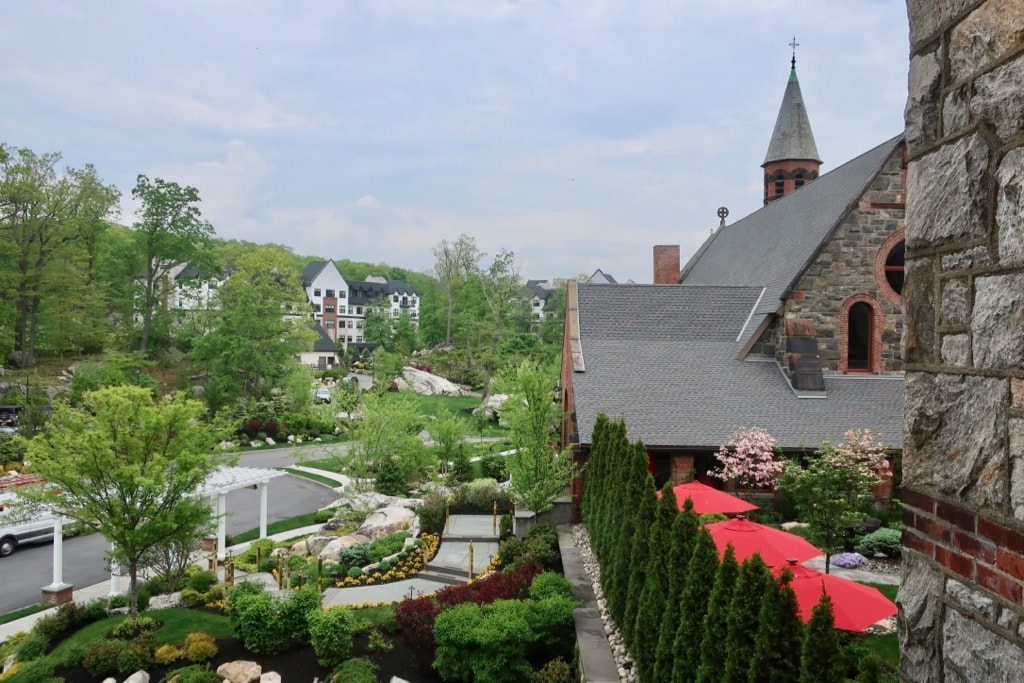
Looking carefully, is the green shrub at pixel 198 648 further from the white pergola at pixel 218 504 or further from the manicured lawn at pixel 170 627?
the white pergola at pixel 218 504

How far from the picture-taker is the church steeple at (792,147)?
3709 cm

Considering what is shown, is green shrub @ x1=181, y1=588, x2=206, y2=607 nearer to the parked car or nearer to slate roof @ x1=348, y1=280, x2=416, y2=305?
the parked car

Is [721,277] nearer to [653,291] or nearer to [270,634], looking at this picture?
[653,291]

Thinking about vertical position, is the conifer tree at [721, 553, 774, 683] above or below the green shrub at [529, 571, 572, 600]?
above

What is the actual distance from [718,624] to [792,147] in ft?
119

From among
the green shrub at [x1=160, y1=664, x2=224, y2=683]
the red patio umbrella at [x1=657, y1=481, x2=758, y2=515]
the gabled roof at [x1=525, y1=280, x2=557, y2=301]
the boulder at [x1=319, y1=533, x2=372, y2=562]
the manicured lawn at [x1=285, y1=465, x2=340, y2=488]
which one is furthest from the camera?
the gabled roof at [x1=525, y1=280, x2=557, y2=301]

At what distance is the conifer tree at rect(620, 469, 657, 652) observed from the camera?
31.2 ft

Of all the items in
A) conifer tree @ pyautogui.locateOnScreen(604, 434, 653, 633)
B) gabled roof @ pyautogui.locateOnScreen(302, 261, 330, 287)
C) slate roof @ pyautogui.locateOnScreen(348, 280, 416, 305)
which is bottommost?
conifer tree @ pyautogui.locateOnScreen(604, 434, 653, 633)

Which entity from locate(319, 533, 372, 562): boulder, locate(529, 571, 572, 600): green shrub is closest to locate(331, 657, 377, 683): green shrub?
locate(529, 571, 572, 600): green shrub

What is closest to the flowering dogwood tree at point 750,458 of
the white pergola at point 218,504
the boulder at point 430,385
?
the white pergola at point 218,504

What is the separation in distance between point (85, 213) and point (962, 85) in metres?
48.0

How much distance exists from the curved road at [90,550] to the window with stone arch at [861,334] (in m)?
17.3

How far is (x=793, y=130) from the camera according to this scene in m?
37.3

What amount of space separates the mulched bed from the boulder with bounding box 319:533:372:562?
6198 mm
